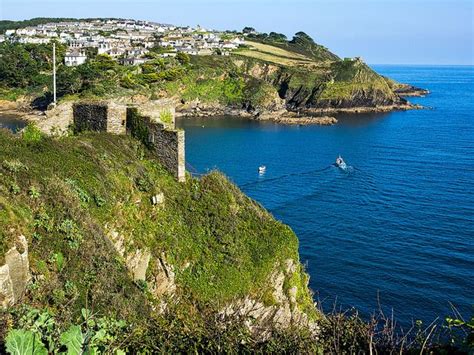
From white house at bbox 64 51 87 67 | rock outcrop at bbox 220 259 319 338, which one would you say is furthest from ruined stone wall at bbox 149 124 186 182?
white house at bbox 64 51 87 67

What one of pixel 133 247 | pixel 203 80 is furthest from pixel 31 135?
pixel 203 80

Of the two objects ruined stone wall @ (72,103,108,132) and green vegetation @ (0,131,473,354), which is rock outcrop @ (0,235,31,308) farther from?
ruined stone wall @ (72,103,108,132)

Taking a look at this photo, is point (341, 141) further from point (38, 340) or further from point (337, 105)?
point (38, 340)

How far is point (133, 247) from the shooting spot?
14.1 m

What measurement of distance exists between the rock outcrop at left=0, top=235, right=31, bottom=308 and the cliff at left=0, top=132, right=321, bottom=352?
0.9 inches

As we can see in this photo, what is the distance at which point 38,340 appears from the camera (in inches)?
230

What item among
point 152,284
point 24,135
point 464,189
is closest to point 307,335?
point 152,284

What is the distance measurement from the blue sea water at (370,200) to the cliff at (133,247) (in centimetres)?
265

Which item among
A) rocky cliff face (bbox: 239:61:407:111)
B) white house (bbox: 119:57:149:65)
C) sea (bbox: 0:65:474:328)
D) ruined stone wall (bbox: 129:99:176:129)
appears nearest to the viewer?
ruined stone wall (bbox: 129:99:176:129)

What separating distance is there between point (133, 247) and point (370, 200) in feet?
111

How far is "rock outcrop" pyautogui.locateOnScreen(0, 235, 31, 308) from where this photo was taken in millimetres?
9031

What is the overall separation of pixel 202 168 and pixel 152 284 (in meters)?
40.4

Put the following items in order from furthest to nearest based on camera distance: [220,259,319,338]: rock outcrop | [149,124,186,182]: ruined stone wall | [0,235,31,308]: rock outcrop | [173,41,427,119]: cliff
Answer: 1. [173,41,427,119]: cliff
2. [149,124,186,182]: ruined stone wall
3. [220,259,319,338]: rock outcrop
4. [0,235,31,308]: rock outcrop

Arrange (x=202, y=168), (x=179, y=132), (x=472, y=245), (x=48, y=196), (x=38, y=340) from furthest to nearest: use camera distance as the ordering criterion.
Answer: (x=202, y=168)
(x=472, y=245)
(x=179, y=132)
(x=48, y=196)
(x=38, y=340)
